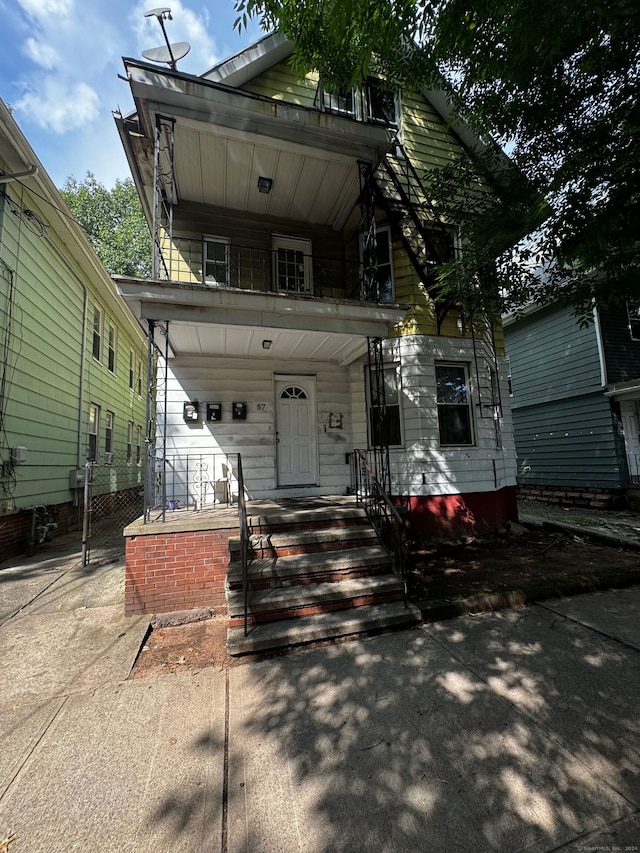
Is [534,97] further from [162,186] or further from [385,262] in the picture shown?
[162,186]

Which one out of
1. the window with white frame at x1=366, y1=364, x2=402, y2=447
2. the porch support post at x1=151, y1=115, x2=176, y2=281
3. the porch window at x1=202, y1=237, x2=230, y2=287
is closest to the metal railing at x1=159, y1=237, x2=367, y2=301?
the porch window at x1=202, y1=237, x2=230, y2=287

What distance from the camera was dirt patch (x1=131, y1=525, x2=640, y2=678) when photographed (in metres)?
3.51

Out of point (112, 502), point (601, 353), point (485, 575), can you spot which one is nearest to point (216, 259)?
point (485, 575)

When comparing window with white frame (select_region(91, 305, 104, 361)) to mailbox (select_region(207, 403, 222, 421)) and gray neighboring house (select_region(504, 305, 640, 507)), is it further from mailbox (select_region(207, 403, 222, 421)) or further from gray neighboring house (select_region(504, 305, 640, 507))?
gray neighboring house (select_region(504, 305, 640, 507))

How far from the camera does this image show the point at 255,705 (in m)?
2.75

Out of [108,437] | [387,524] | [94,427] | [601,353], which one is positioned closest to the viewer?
[387,524]

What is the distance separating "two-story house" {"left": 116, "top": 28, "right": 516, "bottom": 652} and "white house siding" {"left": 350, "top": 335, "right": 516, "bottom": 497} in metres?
0.03

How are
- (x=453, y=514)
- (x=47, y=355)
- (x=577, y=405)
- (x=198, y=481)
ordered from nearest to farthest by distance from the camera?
(x=198, y=481)
(x=453, y=514)
(x=47, y=355)
(x=577, y=405)

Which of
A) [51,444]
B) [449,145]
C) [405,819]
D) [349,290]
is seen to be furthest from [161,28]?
[405,819]

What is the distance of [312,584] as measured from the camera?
4.23 meters

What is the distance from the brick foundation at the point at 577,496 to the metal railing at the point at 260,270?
9.25 metres

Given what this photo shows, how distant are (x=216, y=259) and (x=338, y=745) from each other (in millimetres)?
7584

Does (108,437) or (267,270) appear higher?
(267,270)

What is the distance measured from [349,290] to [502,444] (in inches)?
177
